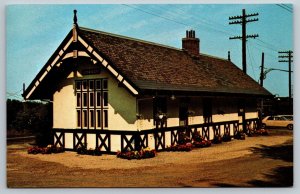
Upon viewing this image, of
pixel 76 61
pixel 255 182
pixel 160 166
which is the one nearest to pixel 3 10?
pixel 76 61

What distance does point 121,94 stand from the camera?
1305 centimetres

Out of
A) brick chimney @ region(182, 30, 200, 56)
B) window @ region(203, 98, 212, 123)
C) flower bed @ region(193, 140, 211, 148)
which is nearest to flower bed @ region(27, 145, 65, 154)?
flower bed @ region(193, 140, 211, 148)

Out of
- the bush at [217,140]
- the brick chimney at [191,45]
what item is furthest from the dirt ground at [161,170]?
the brick chimney at [191,45]

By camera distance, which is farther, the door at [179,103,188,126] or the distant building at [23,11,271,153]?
the door at [179,103,188,126]

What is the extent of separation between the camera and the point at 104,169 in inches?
442

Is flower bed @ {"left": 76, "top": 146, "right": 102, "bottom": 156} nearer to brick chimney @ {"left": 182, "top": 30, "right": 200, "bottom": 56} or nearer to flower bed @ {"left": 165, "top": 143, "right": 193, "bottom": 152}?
flower bed @ {"left": 165, "top": 143, "right": 193, "bottom": 152}

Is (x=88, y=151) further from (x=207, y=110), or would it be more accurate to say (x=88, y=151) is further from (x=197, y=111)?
(x=207, y=110)

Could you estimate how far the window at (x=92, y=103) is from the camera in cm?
1350

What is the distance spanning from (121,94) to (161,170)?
10.8 ft

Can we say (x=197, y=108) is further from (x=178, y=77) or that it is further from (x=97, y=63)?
(x=97, y=63)

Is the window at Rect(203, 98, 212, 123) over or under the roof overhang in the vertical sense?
under

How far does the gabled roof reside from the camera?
12719 millimetres

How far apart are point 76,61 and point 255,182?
7650 millimetres

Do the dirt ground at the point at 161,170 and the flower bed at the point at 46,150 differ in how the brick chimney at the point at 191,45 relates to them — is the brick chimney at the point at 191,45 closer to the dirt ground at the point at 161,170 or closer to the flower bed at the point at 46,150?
the dirt ground at the point at 161,170
